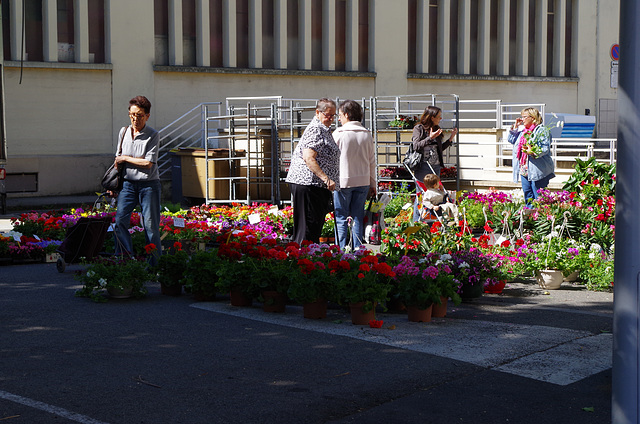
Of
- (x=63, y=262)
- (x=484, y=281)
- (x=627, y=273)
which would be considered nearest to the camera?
(x=627, y=273)

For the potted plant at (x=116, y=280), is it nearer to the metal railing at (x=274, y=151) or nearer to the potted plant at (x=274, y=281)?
the potted plant at (x=274, y=281)

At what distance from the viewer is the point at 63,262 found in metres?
10.0

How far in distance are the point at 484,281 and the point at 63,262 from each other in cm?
478

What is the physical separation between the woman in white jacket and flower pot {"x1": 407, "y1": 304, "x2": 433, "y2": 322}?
2535mm

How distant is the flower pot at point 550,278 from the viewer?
9055 mm

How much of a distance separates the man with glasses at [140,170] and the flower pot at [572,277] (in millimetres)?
4309

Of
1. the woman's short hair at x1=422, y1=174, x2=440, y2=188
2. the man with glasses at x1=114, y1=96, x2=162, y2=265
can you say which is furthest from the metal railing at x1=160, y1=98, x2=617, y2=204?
the man with glasses at x1=114, y1=96, x2=162, y2=265

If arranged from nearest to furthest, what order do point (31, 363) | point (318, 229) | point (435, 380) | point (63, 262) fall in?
point (435, 380), point (31, 363), point (318, 229), point (63, 262)

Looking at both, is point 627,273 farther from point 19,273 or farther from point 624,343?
point 19,273

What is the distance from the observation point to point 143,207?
9.25 m

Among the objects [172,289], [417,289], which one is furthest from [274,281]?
[172,289]

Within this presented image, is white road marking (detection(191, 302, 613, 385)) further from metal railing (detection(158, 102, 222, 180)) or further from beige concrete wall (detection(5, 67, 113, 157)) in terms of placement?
metal railing (detection(158, 102, 222, 180))

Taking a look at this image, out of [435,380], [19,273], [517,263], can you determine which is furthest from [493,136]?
[435,380]

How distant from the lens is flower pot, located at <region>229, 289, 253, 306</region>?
769 centimetres
